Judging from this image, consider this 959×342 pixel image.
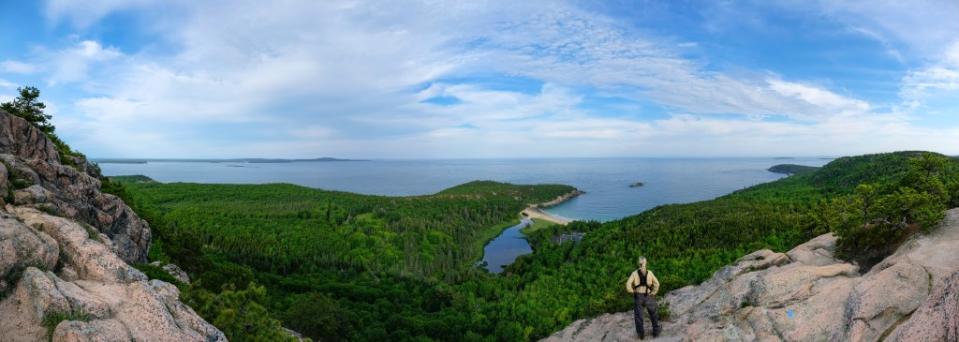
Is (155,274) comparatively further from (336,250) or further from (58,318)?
(336,250)

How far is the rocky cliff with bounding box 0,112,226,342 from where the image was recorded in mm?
11734

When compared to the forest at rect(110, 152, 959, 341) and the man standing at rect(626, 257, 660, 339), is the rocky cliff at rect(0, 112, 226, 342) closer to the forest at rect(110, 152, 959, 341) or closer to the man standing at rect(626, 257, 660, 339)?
the forest at rect(110, 152, 959, 341)

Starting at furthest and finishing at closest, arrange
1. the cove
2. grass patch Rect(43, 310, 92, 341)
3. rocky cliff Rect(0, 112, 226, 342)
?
the cove
rocky cliff Rect(0, 112, 226, 342)
grass patch Rect(43, 310, 92, 341)

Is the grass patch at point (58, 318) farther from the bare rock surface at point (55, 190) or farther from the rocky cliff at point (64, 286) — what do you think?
the bare rock surface at point (55, 190)

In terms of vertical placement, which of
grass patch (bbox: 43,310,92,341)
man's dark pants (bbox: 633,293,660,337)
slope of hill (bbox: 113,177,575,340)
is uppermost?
grass patch (bbox: 43,310,92,341)

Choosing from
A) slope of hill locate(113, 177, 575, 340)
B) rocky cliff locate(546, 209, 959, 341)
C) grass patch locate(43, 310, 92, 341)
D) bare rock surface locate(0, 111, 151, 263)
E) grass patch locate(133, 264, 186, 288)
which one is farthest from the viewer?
slope of hill locate(113, 177, 575, 340)

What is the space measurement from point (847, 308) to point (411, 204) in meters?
142

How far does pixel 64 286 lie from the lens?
42.5 feet

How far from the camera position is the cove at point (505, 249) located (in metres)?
106

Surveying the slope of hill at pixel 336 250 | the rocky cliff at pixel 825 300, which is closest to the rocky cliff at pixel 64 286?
the slope of hill at pixel 336 250

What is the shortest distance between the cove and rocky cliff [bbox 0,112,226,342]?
277ft

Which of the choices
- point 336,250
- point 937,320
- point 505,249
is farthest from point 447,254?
point 937,320

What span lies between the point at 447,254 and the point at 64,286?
97.8 meters

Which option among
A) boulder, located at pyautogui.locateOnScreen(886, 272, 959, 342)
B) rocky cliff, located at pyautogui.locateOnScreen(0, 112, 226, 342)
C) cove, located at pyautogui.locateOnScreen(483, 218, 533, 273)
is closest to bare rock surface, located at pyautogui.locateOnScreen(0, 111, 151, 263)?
rocky cliff, located at pyautogui.locateOnScreen(0, 112, 226, 342)
